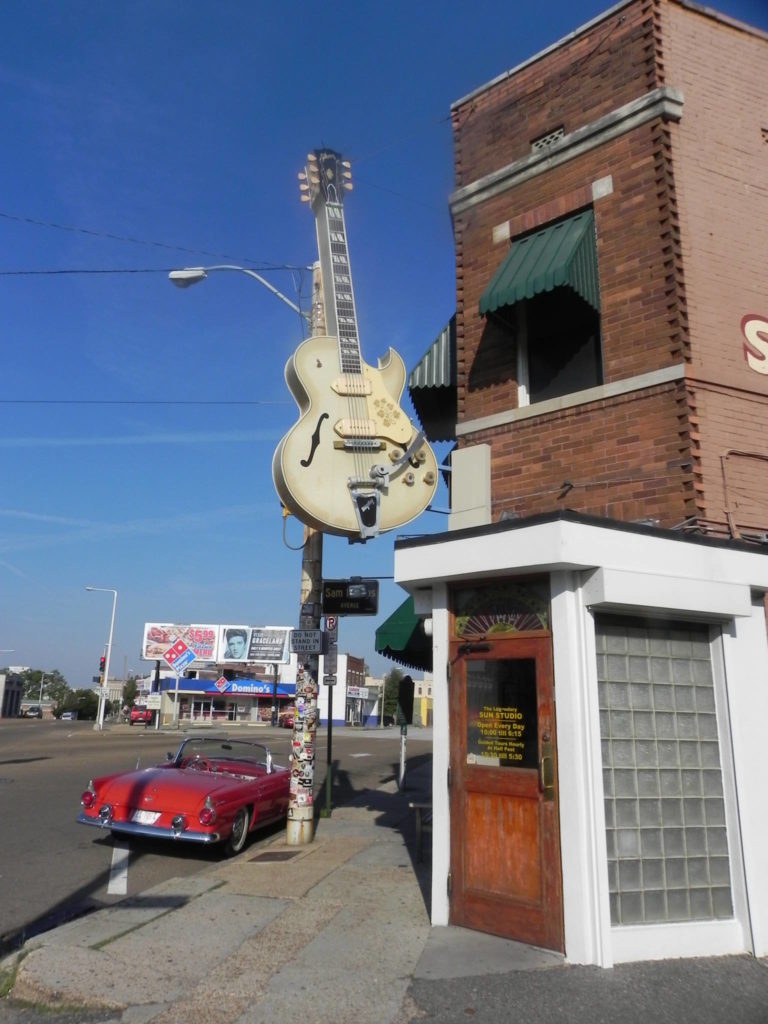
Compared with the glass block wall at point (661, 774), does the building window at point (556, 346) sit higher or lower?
higher

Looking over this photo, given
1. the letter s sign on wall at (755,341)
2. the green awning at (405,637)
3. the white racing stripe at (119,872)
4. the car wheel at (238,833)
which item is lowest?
the white racing stripe at (119,872)

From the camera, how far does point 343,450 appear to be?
8.01 m

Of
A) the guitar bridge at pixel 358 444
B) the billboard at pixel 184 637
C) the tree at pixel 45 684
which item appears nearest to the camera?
the guitar bridge at pixel 358 444

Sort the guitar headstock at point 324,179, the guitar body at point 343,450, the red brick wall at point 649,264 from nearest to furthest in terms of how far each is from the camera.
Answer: the red brick wall at point 649,264, the guitar body at point 343,450, the guitar headstock at point 324,179

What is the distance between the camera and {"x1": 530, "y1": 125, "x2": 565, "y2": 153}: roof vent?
8500 millimetres

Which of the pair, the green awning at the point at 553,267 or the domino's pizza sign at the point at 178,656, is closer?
the green awning at the point at 553,267

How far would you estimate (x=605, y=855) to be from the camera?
16.5 feet

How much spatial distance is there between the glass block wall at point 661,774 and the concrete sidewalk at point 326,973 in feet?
1.32

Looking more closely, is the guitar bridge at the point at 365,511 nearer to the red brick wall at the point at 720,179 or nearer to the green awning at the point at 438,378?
the green awning at the point at 438,378

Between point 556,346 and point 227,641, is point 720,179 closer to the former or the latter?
point 556,346

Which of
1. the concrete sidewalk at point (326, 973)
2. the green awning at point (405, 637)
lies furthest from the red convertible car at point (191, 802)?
the green awning at point (405, 637)

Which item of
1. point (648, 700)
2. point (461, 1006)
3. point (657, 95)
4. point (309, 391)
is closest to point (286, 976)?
point (461, 1006)

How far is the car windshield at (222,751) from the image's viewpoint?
10.8m

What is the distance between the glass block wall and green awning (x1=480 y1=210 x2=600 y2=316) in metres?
3.33
